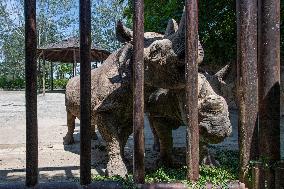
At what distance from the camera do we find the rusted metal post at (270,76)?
2242 mm

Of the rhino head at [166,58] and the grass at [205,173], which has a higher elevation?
the rhino head at [166,58]

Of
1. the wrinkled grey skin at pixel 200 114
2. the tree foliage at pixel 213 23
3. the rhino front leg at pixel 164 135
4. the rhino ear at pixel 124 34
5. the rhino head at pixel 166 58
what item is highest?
the tree foliage at pixel 213 23

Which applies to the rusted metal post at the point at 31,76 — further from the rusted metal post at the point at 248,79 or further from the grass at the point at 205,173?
the rusted metal post at the point at 248,79

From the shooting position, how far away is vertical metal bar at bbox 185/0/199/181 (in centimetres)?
245

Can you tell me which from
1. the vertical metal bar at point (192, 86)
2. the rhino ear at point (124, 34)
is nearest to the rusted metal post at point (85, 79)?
the vertical metal bar at point (192, 86)

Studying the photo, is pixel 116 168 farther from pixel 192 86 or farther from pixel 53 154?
pixel 192 86

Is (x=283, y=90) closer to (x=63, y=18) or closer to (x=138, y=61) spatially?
(x=138, y=61)

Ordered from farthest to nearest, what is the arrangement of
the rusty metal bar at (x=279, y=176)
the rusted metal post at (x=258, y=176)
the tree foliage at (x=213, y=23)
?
1. the tree foliage at (x=213, y=23)
2. the rusted metal post at (x=258, y=176)
3. the rusty metal bar at (x=279, y=176)

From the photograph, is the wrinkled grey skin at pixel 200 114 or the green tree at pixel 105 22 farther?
the green tree at pixel 105 22

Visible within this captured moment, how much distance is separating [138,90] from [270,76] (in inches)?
31.5

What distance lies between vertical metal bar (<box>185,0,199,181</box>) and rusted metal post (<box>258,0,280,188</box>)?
40 centimetres

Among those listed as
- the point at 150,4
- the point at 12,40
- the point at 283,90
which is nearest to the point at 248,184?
the point at 150,4

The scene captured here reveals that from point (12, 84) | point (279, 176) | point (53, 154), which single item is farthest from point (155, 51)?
point (12, 84)

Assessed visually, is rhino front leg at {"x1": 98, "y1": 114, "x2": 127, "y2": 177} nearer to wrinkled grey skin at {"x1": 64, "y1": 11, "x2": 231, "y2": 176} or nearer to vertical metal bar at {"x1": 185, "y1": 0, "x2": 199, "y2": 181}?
wrinkled grey skin at {"x1": 64, "y1": 11, "x2": 231, "y2": 176}
